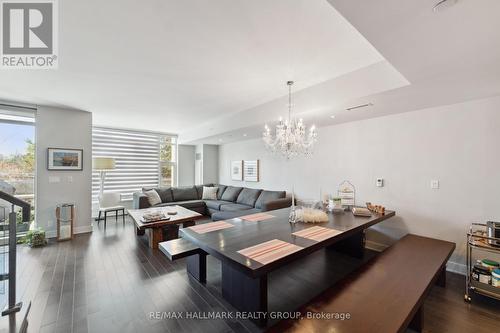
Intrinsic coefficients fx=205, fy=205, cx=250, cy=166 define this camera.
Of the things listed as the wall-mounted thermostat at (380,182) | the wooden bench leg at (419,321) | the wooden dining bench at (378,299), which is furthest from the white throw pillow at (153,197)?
the wooden bench leg at (419,321)

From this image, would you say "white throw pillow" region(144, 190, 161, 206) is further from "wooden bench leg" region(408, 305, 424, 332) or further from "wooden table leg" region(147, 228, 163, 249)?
"wooden bench leg" region(408, 305, 424, 332)

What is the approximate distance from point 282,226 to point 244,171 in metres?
3.88

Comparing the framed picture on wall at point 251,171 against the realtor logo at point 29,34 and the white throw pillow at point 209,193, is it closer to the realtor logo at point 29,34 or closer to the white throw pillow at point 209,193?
the white throw pillow at point 209,193

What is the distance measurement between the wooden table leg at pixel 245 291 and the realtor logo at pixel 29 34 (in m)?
2.50

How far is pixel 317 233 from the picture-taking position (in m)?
2.01

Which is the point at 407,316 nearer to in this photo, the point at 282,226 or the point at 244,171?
the point at 282,226

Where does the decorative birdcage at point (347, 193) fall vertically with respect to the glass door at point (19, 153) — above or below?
below

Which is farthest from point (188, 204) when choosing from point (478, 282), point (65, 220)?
point (478, 282)

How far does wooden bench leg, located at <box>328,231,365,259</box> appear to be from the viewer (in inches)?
121

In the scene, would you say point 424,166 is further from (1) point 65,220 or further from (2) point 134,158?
(2) point 134,158

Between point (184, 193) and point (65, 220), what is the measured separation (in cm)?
267

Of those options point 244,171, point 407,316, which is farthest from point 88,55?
point 244,171

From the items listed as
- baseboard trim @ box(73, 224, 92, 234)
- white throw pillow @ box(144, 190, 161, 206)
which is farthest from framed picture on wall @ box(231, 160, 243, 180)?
baseboard trim @ box(73, 224, 92, 234)

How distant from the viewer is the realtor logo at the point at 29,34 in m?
1.64
